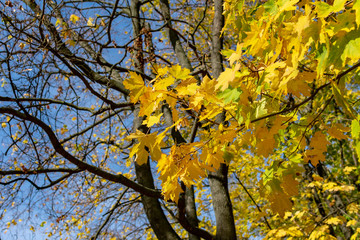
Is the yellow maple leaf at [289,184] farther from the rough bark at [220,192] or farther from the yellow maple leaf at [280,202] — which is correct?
the rough bark at [220,192]

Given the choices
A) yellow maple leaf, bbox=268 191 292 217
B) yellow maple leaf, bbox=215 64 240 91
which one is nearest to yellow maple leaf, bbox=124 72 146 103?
yellow maple leaf, bbox=215 64 240 91

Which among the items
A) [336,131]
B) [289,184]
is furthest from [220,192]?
[336,131]

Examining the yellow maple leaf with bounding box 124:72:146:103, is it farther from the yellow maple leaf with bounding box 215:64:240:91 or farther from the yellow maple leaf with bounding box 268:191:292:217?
the yellow maple leaf with bounding box 268:191:292:217

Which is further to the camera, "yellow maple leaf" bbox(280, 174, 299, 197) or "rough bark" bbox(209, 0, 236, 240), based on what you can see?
"rough bark" bbox(209, 0, 236, 240)

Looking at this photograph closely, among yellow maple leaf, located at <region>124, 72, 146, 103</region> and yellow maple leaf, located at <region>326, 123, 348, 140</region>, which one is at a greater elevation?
yellow maple leaf, located at <region>124, 72, 146, 103</region>

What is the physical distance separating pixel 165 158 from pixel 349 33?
38.8 inches

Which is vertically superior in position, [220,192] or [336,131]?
[220,192]

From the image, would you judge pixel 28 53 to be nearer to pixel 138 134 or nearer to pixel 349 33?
pixel 138 134

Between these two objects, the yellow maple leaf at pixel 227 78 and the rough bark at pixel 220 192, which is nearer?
the yellow maple leaf at pixel 227 78

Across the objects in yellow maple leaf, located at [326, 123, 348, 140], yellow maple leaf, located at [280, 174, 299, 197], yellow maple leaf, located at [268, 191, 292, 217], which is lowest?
yellow maple leaf, located at [268, 191, 292, 217]

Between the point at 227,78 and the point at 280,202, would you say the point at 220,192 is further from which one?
the point at 227,78

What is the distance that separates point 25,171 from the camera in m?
2.90

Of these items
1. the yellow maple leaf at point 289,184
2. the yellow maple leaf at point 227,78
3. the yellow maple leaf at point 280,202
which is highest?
the yellow maple leaf at point 227,78

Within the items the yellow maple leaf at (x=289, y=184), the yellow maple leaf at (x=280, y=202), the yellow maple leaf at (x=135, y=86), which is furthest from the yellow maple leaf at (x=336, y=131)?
the yellow maple leaf at (x=135, y=86)
